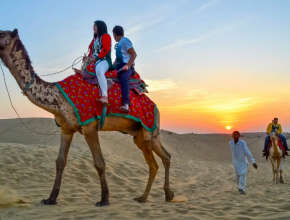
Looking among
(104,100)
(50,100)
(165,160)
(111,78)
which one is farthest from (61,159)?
(165,160)

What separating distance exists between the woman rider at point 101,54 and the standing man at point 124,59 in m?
0.30

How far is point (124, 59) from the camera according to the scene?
21.0 ft

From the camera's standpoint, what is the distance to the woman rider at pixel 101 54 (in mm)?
5781

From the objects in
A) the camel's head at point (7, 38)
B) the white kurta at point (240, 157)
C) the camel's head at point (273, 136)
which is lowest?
the white kurta at point (240, 157)

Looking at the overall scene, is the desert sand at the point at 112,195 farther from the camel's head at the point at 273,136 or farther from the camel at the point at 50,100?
the camel's head at the point at 273,136

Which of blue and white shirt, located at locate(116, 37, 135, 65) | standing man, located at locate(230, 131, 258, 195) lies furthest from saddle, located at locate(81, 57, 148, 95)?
standing man, located at locate(230, 131, 258, 195)

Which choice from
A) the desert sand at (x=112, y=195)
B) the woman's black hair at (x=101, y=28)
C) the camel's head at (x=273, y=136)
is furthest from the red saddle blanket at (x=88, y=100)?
the camel's head at (x=273, y=136)

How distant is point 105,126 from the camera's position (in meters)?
5.96

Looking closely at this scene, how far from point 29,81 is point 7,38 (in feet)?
2.61

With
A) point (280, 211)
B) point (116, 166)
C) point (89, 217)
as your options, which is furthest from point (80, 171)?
point (280, 211)

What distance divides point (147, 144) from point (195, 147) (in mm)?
26488

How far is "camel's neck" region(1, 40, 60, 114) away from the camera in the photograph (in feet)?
18.1

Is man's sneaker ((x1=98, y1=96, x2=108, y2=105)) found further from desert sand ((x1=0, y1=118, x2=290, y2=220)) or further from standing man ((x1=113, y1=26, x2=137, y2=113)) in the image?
desert sand ((x1=0, y1=118, x2=290, y2=220))

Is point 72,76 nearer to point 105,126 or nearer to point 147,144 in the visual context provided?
point 105,126
